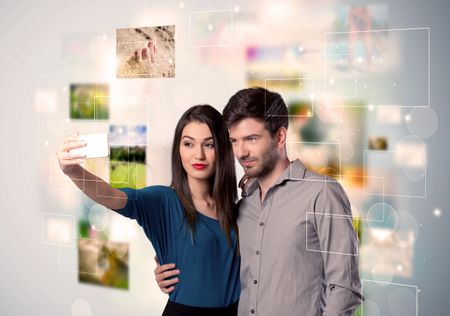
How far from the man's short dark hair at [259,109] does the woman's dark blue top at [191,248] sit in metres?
0.32

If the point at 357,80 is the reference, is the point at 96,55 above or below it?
above

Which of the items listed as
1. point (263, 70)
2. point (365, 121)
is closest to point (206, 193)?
point (263, 70)

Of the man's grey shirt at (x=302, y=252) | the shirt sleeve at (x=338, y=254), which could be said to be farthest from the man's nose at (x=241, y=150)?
the shirt sleeve at (x=338, y=254)

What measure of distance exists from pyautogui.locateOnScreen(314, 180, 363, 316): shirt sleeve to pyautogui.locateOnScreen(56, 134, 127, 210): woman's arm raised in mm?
570

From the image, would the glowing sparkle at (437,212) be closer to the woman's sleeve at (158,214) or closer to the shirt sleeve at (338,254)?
the shirt sleeve at (338,254)

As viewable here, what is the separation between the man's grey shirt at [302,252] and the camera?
1527 mm

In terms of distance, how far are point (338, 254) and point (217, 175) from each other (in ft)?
1.42

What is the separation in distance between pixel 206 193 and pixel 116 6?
855 millimetres

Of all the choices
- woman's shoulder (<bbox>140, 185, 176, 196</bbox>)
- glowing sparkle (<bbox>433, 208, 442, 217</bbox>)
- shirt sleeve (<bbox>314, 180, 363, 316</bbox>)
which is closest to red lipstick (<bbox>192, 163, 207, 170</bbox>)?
woman's shoulder (<bbox>140, 185, 176, 196</bbox>)

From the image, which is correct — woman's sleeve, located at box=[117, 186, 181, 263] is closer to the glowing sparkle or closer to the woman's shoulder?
the woman's shoulder

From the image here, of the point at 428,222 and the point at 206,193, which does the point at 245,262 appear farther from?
the point at 428,222

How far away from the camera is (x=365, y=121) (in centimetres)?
159

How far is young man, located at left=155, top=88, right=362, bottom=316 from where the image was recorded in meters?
1.53

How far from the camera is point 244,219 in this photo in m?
1.72
